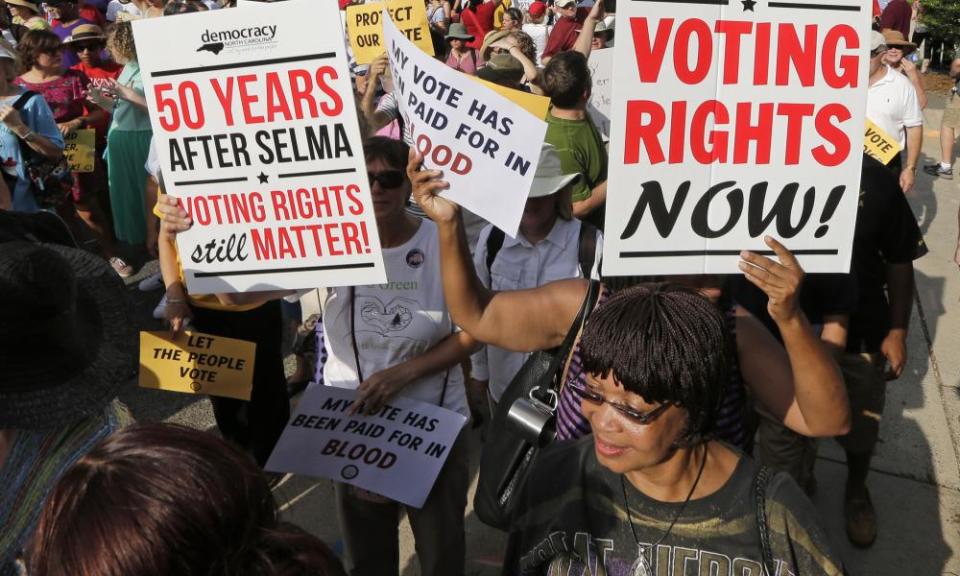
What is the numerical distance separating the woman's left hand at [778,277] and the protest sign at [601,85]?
4.26 m

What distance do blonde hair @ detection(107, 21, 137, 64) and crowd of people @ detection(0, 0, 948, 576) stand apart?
2.92 meters

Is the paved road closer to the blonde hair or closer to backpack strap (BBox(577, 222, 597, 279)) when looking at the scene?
backpack strap (BBox(577, 222, 597, 279))

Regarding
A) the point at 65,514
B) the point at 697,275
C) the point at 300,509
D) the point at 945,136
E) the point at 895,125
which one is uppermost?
the point at 65,514

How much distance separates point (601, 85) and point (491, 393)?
148 inches

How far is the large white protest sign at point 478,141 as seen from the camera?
2236 mm

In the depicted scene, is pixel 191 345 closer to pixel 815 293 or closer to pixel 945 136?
pixel 815 293

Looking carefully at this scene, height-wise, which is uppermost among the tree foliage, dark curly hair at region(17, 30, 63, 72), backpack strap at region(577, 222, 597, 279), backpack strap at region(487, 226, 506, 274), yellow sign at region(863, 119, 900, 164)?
dark curly hair at region(17, 30, 63, 72)

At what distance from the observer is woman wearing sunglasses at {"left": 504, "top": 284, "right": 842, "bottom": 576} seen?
1.61m

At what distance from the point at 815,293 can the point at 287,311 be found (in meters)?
3.17

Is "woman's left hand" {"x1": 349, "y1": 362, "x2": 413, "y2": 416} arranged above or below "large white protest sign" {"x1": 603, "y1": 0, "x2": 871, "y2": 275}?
below

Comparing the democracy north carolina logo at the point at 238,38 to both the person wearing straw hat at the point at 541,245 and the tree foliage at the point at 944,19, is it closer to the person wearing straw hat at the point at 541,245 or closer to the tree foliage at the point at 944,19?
the person wearing straw hat at the point at 541,245

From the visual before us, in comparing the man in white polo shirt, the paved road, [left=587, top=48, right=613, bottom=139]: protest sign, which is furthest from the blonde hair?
the man in white polo shirt


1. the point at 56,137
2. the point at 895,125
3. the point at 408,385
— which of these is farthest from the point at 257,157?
the point at 895,125

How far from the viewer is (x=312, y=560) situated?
1.14 metres
